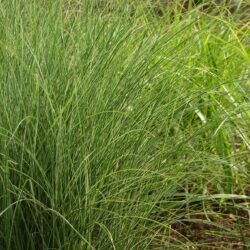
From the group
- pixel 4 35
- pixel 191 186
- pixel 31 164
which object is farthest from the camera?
pixel 191 186

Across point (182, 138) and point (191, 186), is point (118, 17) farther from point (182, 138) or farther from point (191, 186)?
point (191, 186)

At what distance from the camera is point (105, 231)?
99.1 inches

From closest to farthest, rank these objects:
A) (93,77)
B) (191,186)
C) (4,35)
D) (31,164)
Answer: (31,164) < (93,77) < (4,35) < (191,186)

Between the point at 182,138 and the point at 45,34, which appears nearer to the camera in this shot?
the point at 182,138

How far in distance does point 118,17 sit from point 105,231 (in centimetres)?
111

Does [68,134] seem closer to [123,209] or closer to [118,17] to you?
[123,209]

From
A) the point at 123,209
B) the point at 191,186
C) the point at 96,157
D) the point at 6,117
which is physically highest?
the point at 6,117

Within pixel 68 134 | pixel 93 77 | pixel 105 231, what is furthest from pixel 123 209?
pixel 93 77

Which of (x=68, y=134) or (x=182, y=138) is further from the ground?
(x=68, y=134)

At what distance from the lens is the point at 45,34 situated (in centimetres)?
310

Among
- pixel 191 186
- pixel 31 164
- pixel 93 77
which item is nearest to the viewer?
pixel 31 164

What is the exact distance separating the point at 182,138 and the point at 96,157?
1.33 feet

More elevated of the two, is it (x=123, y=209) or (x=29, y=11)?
(x=29, y=11)

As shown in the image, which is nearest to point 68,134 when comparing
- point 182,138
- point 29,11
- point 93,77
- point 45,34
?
point 93,77
